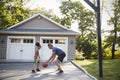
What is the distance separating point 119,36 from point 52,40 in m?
13.3

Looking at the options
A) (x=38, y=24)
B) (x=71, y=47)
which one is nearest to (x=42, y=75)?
(x=71, y=47)

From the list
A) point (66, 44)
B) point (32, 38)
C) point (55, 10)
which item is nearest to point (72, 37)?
point (66, 44)

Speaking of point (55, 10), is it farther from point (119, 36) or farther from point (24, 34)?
point (24, 34)

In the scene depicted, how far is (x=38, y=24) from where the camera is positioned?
24.6 metres

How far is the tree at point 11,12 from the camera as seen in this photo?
31375 mm

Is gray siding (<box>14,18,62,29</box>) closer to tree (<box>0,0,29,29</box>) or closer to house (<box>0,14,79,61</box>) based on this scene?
house (<box>0,14,79,61</box>)

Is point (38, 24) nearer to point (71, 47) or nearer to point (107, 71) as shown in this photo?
point (71, 47)

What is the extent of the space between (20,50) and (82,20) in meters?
18.1

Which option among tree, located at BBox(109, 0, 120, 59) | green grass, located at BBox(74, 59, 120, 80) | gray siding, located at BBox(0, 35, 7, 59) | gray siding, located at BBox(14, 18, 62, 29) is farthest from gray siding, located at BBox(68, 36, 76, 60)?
tree, located at BBox(109, 0, 120, 59)

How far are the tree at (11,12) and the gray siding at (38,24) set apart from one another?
22.8 ft

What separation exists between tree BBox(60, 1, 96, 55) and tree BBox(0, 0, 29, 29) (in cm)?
718

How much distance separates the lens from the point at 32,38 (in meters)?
23.2

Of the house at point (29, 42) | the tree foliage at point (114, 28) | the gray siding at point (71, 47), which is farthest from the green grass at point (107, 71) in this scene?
the tree foliage at point (114, 28)

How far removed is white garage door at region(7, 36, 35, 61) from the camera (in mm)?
22953
